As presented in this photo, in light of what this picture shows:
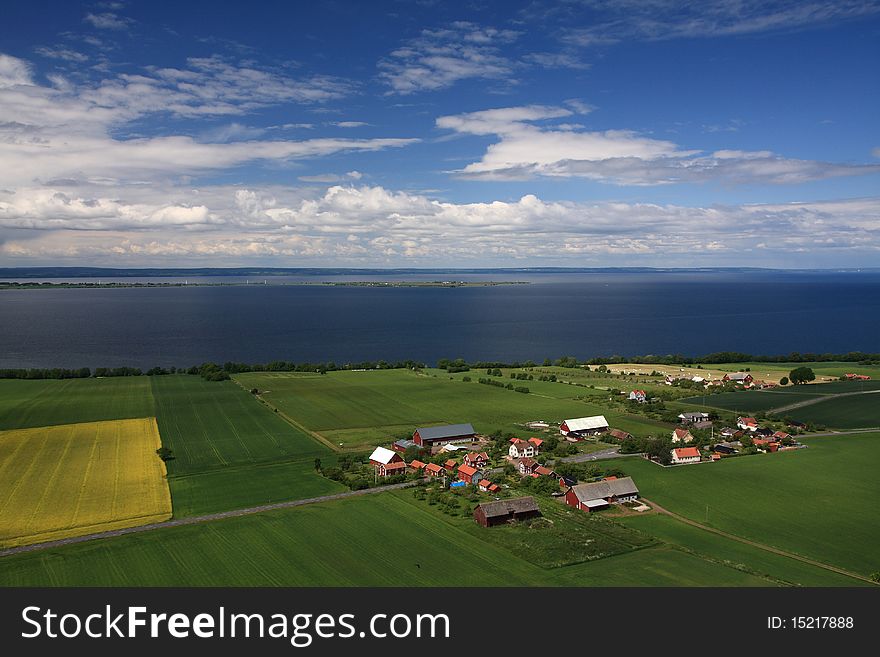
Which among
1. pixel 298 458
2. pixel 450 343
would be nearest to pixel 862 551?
pixel 298 458

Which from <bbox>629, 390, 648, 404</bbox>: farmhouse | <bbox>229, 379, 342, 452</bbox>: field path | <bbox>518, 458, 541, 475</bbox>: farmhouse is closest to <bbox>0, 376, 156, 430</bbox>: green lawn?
<bbox>229, 379, 342, 452</bbox>: field path

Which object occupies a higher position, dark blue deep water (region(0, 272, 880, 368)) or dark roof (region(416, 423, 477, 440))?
dark blue deep water (region(0, 272, 880, 368))

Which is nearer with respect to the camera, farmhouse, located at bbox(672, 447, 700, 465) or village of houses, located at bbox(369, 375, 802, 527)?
village of houses, located at bbox(369, 375, 802, 527)

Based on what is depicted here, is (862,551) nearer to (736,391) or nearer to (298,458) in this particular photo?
(298,458)

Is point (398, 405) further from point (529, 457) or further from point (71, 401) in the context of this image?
point (71, 401)

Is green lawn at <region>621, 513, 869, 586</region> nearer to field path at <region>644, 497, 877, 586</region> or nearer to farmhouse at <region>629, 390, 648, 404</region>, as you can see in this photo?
field path at <region>644, 497, 877, 586</region>

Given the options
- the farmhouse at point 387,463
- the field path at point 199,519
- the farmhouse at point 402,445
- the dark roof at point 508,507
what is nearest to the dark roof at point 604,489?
the dark roof at point 508,507

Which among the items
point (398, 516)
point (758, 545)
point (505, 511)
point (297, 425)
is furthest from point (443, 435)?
point (758, 545)

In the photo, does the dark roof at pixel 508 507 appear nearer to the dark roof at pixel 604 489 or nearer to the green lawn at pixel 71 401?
the dark roof at pixel 604 489
